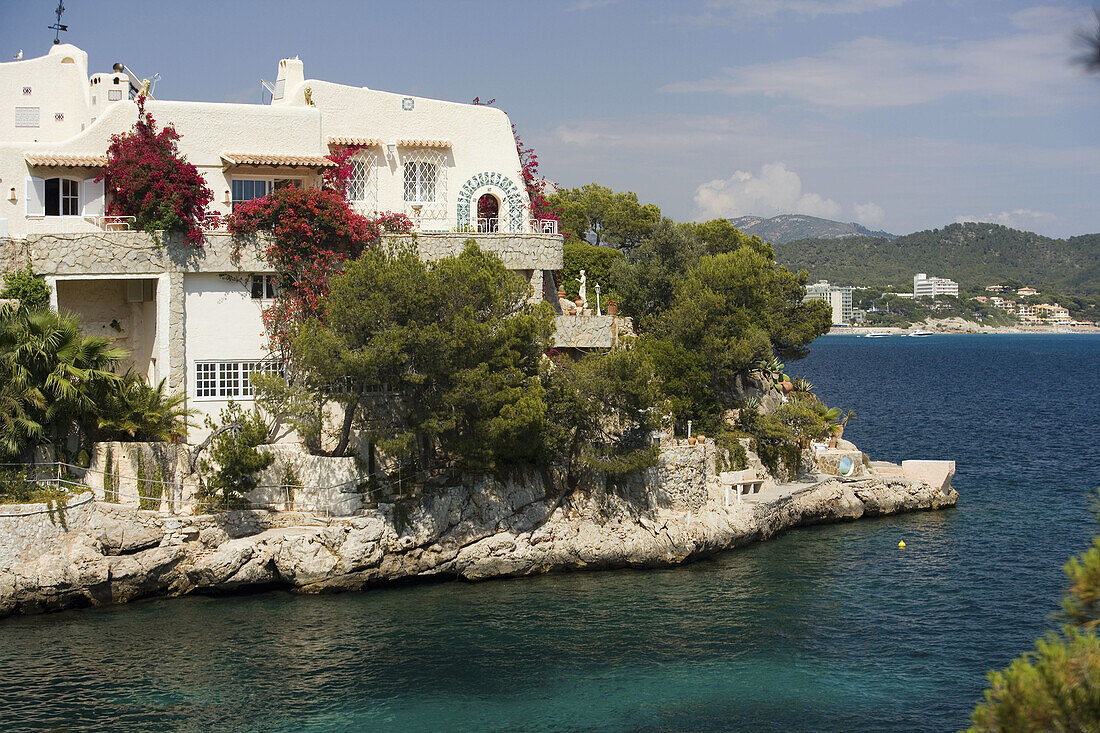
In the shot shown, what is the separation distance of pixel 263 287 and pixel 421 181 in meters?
8.18

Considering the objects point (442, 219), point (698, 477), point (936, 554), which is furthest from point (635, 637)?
point (442, 219)

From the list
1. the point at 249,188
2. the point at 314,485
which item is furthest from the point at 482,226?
the point at 314,485

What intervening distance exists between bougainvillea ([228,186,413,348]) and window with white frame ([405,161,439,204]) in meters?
4.60

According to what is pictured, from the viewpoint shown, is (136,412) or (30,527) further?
(136,412)

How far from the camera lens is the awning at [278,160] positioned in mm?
38281

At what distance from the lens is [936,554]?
39.8m

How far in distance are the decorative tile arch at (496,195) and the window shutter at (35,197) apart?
15.0m

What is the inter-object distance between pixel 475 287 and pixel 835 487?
18926 millimetres

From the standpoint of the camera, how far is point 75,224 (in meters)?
37.4

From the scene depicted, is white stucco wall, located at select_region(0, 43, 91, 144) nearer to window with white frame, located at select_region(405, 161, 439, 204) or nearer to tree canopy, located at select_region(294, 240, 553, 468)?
window with white frame, located at select_region(405, 161, 439, 204)

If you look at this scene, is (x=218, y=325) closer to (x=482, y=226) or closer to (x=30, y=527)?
(x=30, y=527)

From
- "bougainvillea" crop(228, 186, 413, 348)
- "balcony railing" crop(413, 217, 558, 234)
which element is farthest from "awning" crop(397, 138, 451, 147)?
"bougainvillea" crop(228, 186, 413, 348)

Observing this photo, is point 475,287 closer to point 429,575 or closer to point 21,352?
point 429,575

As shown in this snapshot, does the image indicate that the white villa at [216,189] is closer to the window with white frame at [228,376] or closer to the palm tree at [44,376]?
the window with white frame at [228,376]
